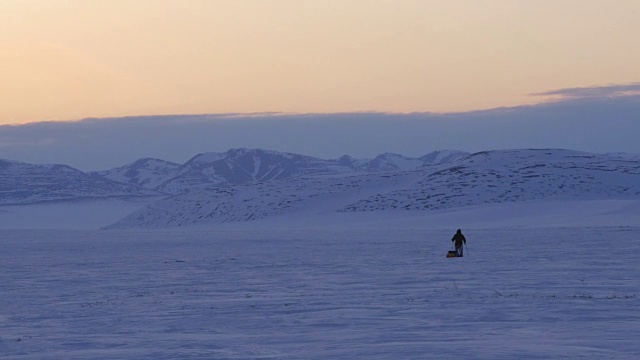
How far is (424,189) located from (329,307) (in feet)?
297

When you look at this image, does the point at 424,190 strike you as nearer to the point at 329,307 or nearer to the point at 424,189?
the point at 424,189

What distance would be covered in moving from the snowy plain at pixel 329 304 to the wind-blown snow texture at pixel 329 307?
37 millimetres

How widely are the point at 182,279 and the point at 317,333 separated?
38.3ft

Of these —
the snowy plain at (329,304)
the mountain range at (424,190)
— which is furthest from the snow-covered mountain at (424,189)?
the snowy plain at (329,304)

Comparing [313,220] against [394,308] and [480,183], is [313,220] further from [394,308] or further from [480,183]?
[394,308]

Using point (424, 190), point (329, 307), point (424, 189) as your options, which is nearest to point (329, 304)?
point (329, 307)

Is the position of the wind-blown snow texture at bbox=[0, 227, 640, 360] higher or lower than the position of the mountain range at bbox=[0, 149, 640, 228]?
higher

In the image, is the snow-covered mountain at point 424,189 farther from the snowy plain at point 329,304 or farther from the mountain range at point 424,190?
the snowy plain at point 329,304

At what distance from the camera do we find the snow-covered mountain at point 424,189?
10312cm

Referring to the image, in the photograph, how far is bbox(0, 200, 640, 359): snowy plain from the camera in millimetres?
13883

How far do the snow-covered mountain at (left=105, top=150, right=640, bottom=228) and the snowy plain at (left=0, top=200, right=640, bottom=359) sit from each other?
214ft

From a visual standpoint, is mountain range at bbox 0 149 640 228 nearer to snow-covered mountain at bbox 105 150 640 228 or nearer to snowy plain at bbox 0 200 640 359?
snow-covered mountain at bbox 105 150 640 228

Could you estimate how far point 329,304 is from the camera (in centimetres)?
1923

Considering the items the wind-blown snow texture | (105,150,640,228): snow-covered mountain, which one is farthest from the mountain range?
the wind-blown snow texture
